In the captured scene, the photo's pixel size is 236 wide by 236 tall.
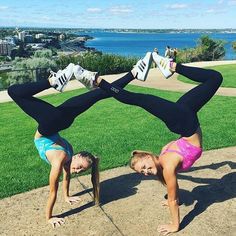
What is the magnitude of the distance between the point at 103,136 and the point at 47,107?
4721 mm

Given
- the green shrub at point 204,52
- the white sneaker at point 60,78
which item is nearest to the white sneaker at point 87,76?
the white sneaker at point 60,78

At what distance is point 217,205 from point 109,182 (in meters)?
2.06

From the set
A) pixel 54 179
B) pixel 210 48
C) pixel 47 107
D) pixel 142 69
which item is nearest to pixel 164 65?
pixel 142 69

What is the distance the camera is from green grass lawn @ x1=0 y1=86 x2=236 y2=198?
8.05 m

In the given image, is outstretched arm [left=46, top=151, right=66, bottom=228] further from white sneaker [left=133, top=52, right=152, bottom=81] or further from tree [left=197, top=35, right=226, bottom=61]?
tree [left=197, top=35, right=226, bottom=61]

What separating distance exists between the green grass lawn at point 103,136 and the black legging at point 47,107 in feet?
6.01

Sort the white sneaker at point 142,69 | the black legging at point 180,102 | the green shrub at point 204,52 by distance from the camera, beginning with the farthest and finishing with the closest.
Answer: the green shrub at point 204,52 → the white sneaker at point 142,69 → the black legging at point 180,102

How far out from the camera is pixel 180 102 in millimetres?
5734

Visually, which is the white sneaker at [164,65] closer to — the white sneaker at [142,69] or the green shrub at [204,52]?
the white sneaker at [142,69]

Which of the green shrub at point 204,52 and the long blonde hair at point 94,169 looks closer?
the long blonde hair at point 94,169

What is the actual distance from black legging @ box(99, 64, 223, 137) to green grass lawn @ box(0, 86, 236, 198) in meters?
2.70

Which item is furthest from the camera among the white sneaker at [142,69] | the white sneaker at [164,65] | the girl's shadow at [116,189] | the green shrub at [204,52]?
the green shrub at [204,52]

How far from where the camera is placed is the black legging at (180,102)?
5.50 m

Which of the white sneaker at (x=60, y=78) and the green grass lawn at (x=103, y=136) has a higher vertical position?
the white sneaker at (x=60, y=78)
